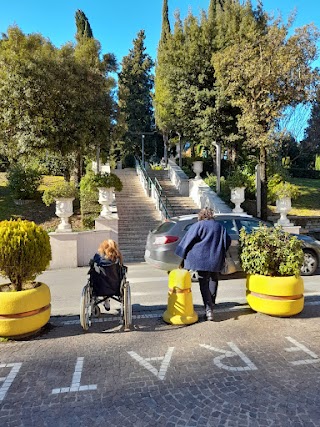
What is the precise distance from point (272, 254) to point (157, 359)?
2376mm

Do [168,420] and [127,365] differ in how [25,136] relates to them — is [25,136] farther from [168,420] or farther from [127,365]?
[168,420]

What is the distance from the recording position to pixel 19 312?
4.33 metres

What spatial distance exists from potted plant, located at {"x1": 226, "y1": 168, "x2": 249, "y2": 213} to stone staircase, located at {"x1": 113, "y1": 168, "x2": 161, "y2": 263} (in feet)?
10.4

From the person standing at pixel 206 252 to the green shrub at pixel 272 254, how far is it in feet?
1.28

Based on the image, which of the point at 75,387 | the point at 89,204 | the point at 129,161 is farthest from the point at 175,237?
the point at 129,161

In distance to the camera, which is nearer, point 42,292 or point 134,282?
point 42,292

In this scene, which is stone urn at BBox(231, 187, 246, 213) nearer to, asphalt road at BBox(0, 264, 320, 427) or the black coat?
asphalt road at BBox(0, 264, 320, 427)

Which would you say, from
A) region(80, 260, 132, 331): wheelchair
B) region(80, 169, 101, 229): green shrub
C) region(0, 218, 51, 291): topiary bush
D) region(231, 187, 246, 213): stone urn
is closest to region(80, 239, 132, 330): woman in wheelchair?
region(80, 260, 132, 331): wheelchair

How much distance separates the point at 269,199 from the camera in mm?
15602

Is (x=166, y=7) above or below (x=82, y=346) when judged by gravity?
above

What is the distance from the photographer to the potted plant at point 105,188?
1107 cm

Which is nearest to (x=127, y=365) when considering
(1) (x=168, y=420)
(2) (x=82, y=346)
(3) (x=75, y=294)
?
(2) (x=82, y=346)

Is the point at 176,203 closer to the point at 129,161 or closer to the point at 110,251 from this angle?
the point at 110,251

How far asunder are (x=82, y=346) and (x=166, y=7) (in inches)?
1367
